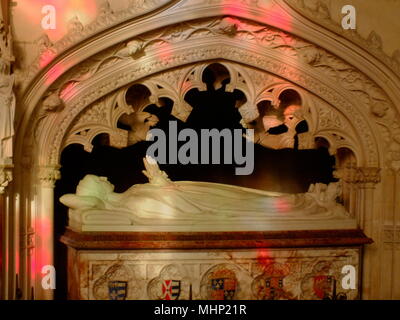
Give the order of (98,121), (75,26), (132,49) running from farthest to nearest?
(98,121)
(132,49)
(75,26)

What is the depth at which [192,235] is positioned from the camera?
13.1 ft

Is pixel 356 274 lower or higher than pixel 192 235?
lower

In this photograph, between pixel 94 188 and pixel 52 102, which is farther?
pixel 94 188

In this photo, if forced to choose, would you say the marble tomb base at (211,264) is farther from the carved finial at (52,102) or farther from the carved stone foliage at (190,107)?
the carved finial at (52,102)

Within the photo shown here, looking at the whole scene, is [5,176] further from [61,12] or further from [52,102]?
[61,12]

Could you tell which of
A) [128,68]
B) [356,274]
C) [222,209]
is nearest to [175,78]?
[128,68]

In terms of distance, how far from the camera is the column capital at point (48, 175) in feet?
13.2

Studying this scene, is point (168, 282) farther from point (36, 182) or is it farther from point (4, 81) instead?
point (4, 81)

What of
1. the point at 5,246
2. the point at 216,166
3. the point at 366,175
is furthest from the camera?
the point at 216,166

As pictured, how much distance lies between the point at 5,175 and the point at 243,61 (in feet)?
5.78

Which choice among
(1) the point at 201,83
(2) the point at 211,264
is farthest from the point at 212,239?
(1) the point at 201,83

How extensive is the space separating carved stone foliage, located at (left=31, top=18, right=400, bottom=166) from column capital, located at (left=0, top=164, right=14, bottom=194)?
459 mm

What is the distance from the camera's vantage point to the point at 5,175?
11.8 feet
